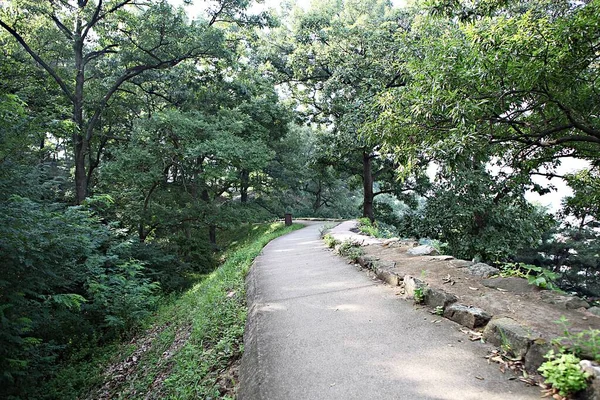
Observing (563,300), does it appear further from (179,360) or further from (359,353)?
(179,360)

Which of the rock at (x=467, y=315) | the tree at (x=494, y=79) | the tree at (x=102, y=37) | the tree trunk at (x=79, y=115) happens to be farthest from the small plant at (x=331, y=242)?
the tree trunk at (x=79, y=115)

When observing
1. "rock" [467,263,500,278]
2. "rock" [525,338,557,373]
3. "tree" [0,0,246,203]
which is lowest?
"rock" [525,338,557,373]

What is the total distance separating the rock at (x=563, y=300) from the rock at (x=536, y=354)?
2.49 feet

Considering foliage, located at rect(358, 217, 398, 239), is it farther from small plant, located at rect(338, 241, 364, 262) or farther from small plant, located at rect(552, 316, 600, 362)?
small plant, located at rect(552, 316, 600, 362)

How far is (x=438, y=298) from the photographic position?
3127 millimetres

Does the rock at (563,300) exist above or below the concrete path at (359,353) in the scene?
above

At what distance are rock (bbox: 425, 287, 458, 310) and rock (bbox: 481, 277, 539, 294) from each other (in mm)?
524

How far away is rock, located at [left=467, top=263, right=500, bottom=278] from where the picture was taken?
11.6 feet

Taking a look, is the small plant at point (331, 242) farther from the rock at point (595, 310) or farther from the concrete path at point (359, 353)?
the rock at point (595, 310)

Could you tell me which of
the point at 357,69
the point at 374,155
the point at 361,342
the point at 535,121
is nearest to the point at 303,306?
the point at 361,342

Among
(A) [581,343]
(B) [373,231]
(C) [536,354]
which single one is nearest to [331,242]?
(B) [373,231]

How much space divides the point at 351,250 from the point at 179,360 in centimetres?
359

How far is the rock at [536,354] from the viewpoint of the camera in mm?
1979

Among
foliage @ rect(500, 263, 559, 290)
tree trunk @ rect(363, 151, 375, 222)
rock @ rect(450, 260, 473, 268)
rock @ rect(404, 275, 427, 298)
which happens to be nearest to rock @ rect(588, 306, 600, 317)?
foliage @ rect(500, 263, 559, 290)
